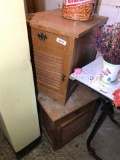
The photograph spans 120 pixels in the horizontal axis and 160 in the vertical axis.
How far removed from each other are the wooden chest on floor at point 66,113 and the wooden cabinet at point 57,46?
0.08m

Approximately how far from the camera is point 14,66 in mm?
792

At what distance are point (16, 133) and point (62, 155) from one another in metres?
0.56

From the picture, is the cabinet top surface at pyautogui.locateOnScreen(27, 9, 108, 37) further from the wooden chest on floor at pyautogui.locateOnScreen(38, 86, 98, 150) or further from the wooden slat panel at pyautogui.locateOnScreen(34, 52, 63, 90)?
the wooden chest on floor at pyautogui.locateOnScreen(38, 86, 98, 150)

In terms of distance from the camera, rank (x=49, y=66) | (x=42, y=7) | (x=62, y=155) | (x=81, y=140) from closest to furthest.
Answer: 1. (x=49, y=66)
2. (x=62, y=155)
3. (x=81, y=140)
4. (x=42, y=7)

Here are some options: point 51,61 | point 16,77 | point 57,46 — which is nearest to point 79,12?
point 57,46

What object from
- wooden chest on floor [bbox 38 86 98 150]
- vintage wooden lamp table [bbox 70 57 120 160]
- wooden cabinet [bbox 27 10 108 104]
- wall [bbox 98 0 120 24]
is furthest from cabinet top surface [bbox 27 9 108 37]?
wooden chest on floor [bbox 38 86 98 150]

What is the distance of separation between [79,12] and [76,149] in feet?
4.22

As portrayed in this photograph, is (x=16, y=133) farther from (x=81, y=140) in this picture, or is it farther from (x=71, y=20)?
(x=71, y=20)

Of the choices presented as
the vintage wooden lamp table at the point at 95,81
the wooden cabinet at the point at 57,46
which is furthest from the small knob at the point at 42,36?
the vintage wooden lamp table at the point at 95,81

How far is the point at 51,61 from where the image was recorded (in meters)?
1.01

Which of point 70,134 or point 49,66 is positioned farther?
point 70,134

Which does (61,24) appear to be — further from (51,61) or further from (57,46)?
(51,61)

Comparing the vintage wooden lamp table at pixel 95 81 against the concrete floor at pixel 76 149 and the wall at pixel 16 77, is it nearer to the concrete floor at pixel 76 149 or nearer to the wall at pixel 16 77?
the wall at pixel 16 77

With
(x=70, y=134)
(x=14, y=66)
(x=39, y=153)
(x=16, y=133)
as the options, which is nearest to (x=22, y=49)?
(x=14, y=66)
